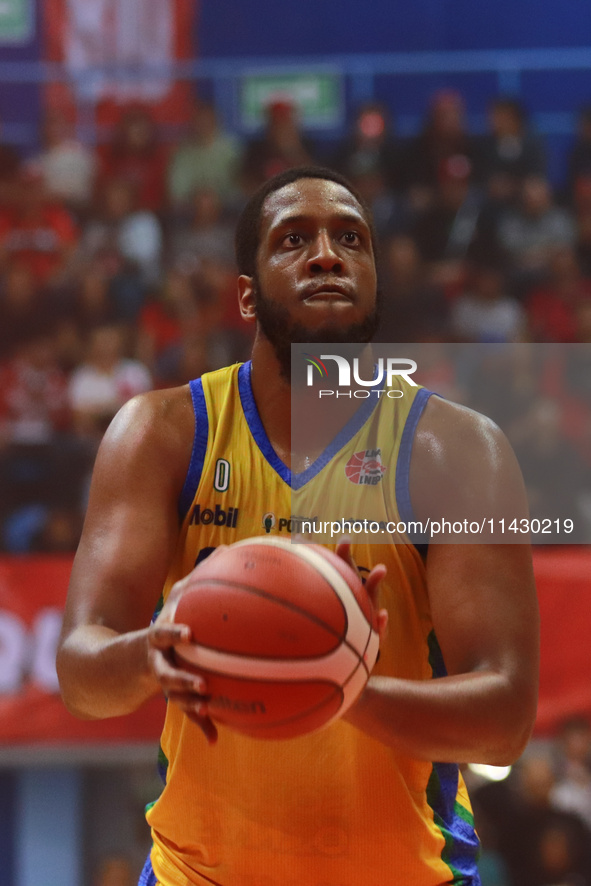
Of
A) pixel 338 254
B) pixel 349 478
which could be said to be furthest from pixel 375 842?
pixel 338 254

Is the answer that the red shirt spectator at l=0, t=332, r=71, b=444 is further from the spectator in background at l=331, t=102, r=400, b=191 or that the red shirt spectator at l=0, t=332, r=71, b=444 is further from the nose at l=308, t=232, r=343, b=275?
the nose at l=308, t=232, r=343, b=275

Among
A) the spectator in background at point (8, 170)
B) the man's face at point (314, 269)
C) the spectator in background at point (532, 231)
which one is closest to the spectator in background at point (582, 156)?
the spectator in background at point (532, 231)

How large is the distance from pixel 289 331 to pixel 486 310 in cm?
600

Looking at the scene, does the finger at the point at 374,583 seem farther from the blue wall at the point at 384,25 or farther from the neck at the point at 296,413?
the blue wall at the point at 384,25

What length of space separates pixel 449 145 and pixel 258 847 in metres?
7.95

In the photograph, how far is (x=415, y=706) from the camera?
2.26 metres

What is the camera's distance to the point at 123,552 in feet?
8.61

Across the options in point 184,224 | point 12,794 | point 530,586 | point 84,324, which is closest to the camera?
point 530,586

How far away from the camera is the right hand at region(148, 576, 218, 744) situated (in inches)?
77.3

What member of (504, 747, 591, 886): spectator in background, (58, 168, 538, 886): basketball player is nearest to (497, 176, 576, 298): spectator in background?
(504, 747, 591, 886): spectator in background

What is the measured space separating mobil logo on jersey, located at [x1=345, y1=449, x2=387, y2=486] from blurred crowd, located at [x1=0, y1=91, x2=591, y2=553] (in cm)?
405

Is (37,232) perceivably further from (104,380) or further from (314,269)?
(314,269)

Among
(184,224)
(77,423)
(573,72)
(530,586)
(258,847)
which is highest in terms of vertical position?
(573,72)

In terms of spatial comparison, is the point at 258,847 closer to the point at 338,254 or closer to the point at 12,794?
the point at 338,254
